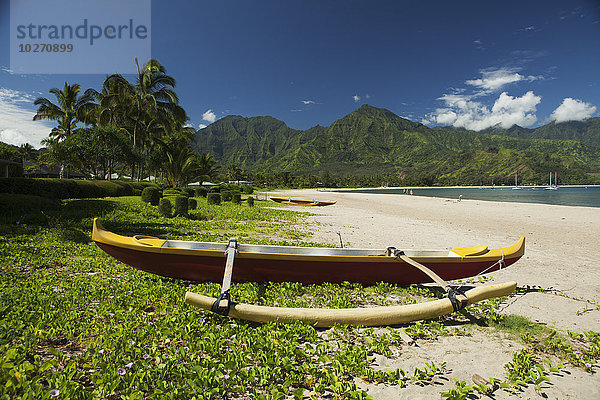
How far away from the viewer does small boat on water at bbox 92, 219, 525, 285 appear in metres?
3.78

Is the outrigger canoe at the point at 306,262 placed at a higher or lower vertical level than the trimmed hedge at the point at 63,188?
lower

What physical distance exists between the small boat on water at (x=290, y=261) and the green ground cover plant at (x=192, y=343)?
0.69 feet

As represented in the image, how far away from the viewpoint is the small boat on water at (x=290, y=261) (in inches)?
149

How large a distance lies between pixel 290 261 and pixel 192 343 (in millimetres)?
1645

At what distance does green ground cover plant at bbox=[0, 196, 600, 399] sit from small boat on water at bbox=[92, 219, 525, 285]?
21 cm

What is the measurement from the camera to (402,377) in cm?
232

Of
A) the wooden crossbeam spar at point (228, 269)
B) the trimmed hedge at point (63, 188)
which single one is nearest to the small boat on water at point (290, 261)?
the wooden crossbeam spar at point (228, 269)

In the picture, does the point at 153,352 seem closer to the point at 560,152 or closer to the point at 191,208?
the point at 191,208

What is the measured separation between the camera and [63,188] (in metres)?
12.6

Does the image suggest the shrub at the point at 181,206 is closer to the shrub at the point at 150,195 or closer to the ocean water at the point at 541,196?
the shrub at the point at 150,195

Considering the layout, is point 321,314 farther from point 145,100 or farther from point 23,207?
point 145,100

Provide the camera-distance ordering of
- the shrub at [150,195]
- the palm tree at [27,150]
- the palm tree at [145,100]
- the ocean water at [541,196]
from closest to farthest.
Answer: the shrub at [150,195] → the palm tree at [145,100] → the ocean water at [541,196] → the palm tree at [27,150]

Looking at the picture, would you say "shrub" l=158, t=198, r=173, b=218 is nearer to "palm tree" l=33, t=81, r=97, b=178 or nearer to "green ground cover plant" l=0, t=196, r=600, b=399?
"green ground cover plant" l=0, t=196, r=600, b=399

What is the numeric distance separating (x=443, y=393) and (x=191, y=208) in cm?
1414
